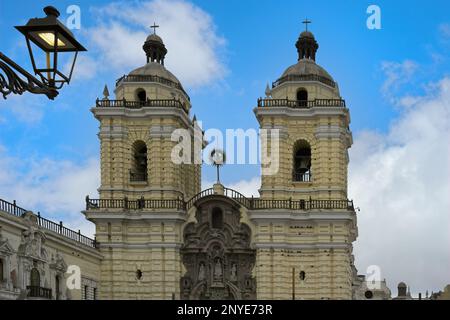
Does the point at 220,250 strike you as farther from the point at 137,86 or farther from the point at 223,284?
the point at 137,86

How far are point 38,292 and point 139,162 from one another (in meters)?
15.2

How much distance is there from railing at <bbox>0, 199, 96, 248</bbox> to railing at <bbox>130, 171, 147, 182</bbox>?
4648 millimetres

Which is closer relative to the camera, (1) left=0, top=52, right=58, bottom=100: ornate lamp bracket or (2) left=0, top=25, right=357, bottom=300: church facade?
(1) left=0, top=52, right=58, bottom=100: ornate lamp bracket

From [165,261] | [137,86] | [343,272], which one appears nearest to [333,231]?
[343,272]

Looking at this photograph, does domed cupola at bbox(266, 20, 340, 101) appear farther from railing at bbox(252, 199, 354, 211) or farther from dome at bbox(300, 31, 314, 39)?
railing at bbox(252, 199, 354, 211)

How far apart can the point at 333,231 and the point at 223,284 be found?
732 cm

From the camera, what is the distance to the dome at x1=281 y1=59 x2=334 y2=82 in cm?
5138

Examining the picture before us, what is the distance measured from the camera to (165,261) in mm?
49406

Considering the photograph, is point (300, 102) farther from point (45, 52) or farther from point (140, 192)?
point (45, 52)

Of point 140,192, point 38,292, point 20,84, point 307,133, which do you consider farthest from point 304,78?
point 20,84

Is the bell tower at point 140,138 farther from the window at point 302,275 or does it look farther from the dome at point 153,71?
the window at point 302,275

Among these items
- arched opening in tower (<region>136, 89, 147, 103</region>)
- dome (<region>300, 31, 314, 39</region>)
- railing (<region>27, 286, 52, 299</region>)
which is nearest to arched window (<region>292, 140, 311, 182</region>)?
dome (<region>300, 31, 314, 39</region>)

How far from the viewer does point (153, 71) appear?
53.0m
